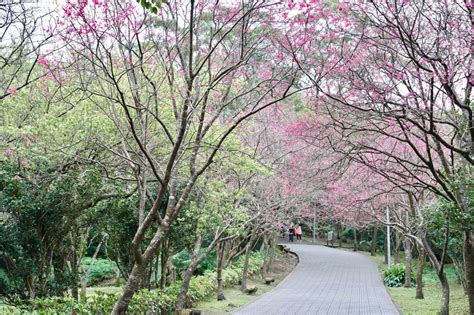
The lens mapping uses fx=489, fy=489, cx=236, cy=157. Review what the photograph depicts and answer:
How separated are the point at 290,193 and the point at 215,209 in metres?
4.10

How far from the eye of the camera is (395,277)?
17.8m

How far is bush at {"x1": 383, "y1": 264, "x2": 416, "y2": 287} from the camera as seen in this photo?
17.4m

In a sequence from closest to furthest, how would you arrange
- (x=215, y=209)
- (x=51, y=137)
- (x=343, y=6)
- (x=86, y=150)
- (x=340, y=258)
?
(x=343, y=6), (x=51, y=137), (x=86, y=150), (x=215, y=209), (x=340, y=258)

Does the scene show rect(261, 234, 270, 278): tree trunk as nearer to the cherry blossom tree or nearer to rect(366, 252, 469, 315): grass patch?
rect(366, 252, 469, 315): grass patch

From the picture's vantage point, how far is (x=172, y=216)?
21.0 feet

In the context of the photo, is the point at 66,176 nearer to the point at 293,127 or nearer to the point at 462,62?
the point at 293,127

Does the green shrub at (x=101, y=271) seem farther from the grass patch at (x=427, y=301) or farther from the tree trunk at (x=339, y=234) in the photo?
the tree trunk at (x=339, y=234)

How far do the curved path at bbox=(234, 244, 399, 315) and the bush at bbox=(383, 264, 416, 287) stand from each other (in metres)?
0.31

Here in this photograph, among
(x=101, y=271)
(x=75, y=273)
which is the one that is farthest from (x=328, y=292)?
(x=101, y=271)

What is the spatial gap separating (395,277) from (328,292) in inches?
151

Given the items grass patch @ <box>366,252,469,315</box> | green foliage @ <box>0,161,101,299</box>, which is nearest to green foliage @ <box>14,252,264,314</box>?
green foliage @ <box>0,161,101,299</box>

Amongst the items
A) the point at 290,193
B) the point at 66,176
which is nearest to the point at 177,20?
the point at 66,176

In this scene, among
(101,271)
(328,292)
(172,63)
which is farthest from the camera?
(101,271)

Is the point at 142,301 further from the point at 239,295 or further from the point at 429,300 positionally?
the point at 429,300
